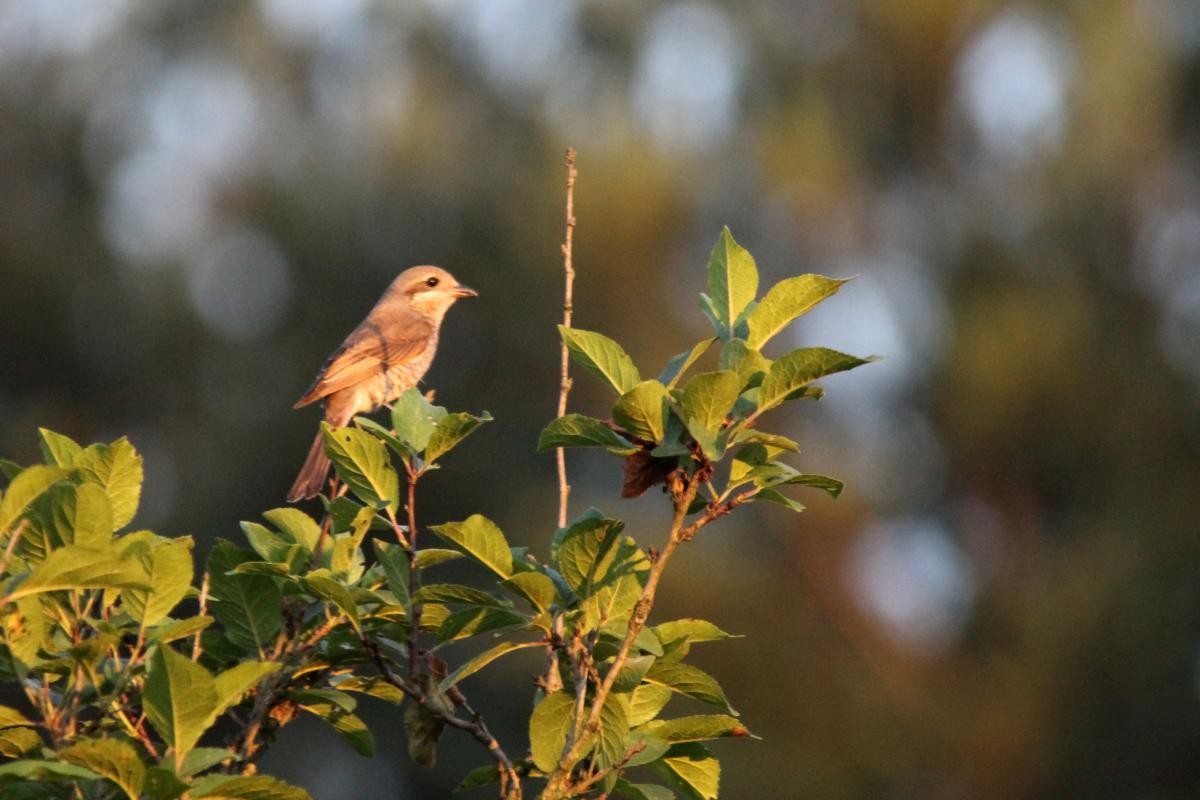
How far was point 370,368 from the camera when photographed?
725 cm

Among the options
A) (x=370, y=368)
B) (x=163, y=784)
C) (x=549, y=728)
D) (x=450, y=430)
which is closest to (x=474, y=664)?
(x=549, y=728)

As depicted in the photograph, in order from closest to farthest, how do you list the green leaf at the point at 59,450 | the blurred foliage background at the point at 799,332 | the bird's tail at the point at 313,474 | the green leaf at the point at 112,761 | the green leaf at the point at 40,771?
1. the green leaf at the point at 40,771
2. the green leaf at the point at 112,761
3. the green leaf at the point at 59,450
4. the bird's tail at the point at 313,474
5. the blurred foliage background at the point at 799,332

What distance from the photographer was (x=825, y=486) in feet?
8.42

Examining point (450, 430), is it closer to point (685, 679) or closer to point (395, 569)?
point (395, 569)

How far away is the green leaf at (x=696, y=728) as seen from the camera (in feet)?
8.49

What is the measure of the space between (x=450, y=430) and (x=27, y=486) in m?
0.72

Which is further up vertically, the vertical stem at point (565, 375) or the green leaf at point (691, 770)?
the vertical stem at point (565, 375)

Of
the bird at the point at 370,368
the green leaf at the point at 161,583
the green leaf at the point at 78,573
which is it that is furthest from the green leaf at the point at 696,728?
the bird at the point at 370,368

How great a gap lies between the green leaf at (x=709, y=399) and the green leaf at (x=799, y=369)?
0.05 metres

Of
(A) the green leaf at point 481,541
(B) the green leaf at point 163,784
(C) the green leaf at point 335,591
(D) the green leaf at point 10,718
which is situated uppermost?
(A) the green leaf at point 481,541

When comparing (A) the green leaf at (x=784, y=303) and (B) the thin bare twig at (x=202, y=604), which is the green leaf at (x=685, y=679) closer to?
(A) the green leaf at (x=784, y=303)

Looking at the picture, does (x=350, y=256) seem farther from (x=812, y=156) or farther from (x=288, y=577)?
(x=288, y=577)

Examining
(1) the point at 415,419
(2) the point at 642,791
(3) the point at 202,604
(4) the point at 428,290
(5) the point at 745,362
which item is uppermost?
(5) the point at 745,362

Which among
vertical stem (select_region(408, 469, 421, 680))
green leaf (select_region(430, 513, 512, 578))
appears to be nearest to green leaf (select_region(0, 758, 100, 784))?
vertical stem (select_region(408, 469, 421, 680))
